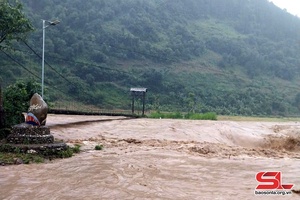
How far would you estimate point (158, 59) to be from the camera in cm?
5981

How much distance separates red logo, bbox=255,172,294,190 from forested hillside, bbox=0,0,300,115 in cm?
3088

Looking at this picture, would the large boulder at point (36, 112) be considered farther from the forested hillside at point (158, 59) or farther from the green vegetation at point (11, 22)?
the forested hillside at point (158, 59)

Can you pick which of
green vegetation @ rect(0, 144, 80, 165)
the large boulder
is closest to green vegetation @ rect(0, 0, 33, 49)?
the large boulder

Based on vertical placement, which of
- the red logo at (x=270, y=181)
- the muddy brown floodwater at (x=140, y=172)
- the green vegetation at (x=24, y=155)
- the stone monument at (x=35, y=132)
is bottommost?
the muddy brown floodwater at (x=140, y=172)

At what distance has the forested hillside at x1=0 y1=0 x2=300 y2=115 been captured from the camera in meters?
44.5

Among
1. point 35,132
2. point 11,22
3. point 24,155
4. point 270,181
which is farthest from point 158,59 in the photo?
point 270,181

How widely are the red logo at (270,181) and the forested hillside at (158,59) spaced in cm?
3088

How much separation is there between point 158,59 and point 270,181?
52241 millimetres

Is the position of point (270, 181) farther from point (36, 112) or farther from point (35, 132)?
point (36, 112)

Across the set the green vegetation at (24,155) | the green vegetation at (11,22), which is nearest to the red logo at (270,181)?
the green vegetation at (24,155)

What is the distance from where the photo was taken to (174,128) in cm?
1983

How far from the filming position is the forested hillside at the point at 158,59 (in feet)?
146

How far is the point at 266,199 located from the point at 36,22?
4888 centimetres

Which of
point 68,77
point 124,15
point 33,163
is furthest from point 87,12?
point 33,163
